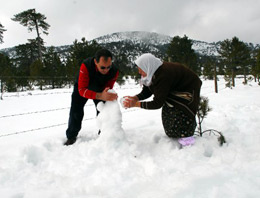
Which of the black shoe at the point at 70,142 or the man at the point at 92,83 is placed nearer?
the man at the point at 92,83

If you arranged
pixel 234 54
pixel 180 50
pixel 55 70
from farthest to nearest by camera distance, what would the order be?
1. pixel 180 50
2. pixel 55 70
3. pixel 234 54

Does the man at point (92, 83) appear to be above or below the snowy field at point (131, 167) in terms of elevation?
above

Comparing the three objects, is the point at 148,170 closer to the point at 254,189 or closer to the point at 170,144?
the point at 170,144

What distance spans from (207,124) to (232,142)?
2.52 ft

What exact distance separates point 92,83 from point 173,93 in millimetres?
1180

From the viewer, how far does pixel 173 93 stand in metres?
1.99

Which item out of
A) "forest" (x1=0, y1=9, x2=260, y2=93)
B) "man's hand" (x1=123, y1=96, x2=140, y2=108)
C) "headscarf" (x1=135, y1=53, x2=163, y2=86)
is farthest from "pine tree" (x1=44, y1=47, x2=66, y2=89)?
"headscarf" (x1=135, y1=53, x2=163, y2=86)

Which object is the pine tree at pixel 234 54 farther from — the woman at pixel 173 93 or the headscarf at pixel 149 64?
the headscarf at pixel 149 64

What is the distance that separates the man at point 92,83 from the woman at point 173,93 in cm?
42

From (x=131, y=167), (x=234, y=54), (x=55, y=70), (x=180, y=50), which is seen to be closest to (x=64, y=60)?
(x=55, y=70)

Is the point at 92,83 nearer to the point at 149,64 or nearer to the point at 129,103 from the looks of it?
the point at 129,103

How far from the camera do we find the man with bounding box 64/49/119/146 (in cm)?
211

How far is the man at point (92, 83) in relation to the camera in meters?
2.11

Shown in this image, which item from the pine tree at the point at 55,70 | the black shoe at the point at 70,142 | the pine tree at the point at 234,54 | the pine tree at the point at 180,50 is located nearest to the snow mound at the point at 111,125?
the black shoe at the point at 70,142
